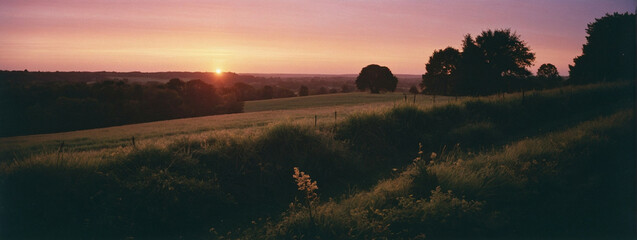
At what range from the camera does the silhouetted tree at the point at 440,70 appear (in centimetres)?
4794

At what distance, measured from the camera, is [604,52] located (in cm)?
3709

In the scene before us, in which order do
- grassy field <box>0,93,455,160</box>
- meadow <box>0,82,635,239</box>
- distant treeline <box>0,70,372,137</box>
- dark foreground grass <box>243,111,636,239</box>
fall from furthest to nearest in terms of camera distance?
distant treeline <box>0,70,372,137</box>, grassy field <box>0,93,455,160</box>, meadow <box>0,82,635,239</box>, dark foreground grass <box>243,111,636,239</box>

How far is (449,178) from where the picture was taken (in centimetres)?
724

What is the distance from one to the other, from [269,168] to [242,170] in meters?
0.73

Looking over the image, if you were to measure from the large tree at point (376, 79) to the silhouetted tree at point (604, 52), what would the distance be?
24.2 meters

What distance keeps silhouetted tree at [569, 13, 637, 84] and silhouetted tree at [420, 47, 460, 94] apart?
13394mm

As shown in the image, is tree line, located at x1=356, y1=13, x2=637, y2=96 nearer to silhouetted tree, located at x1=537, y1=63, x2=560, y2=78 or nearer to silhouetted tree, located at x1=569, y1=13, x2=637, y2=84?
silhouetted tree, located at x1=569, y1=13, x2=637, y2=84

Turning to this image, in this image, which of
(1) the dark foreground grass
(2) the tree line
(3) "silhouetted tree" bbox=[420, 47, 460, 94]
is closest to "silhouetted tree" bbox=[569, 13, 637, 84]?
(2) the tree line

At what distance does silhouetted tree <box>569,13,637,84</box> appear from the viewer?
34.0 metres

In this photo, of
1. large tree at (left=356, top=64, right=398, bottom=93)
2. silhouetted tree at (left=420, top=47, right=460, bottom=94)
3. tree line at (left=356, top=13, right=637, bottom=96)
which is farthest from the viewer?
large tree at (left=356, top=64, right=398, bottom=93)

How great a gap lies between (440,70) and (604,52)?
17464 mm

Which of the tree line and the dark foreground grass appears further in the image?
the tree line

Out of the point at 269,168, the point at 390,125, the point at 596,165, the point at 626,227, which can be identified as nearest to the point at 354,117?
the point at 390,125

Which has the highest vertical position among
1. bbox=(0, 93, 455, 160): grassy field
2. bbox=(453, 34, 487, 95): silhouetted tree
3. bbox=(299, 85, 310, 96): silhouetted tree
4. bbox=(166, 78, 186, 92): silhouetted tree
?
bbox=(453, 34, 487, 95): silhouetted tree
